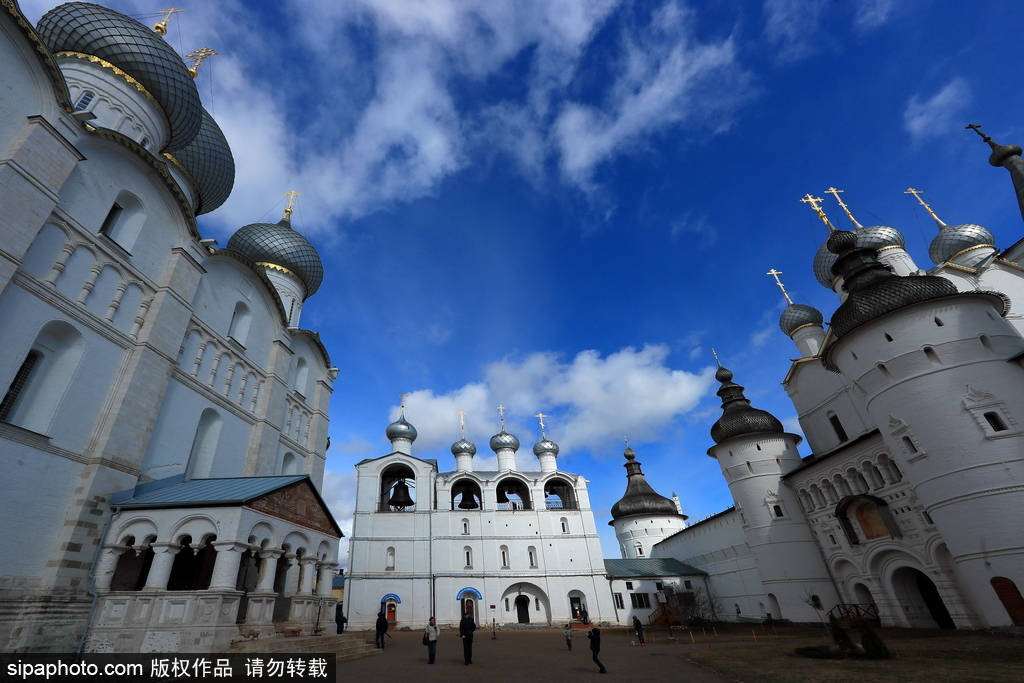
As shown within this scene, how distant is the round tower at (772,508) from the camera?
21.7 meters

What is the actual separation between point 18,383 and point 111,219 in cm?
493

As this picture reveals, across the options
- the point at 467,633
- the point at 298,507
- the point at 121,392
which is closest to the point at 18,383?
the point at 121,392

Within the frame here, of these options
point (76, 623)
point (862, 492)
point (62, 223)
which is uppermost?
point (62, 223)

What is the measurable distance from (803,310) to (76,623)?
32096 millimetres

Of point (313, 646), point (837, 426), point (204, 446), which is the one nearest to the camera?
point (313, 646)

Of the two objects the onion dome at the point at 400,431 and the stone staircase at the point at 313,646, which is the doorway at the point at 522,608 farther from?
the stone staircase at the point at 313,646

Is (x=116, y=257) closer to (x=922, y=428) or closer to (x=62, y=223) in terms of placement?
(x=62, y=223)

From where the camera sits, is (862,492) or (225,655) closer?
(225,655)

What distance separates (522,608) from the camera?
28.5 metres

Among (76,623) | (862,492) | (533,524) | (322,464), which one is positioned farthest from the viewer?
(533,524)

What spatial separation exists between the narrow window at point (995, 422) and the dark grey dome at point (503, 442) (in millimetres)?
24524

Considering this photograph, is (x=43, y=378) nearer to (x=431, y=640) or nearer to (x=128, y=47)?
(x=431, y=640)

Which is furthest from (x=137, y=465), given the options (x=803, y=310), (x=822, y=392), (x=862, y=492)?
(x=803, y=310)

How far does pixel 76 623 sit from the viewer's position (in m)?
9.35
